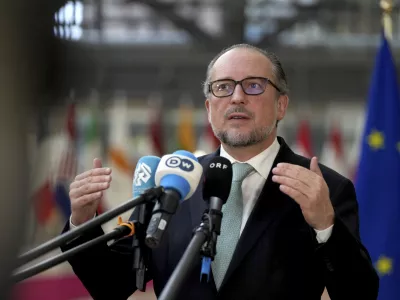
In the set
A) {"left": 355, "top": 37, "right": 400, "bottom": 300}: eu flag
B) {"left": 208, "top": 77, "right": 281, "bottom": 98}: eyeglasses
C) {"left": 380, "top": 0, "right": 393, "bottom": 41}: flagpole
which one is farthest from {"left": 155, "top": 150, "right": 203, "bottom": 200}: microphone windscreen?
{"left": 380, "top": 0, "right": 393, "bottom": 41}: flagpole

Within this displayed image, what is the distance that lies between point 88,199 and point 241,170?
485 mm

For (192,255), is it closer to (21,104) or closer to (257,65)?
(21,104)

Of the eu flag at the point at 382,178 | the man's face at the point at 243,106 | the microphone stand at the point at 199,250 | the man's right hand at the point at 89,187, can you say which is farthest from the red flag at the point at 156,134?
the microphone stand at the point at 199,250

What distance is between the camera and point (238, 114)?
6.17 ft

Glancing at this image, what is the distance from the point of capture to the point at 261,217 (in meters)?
1.75

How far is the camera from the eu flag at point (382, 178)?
3.04 m

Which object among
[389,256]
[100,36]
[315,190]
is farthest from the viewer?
[100,36]

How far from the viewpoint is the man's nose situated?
1.87 m

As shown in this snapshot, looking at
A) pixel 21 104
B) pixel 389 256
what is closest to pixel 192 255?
pixel 21 104

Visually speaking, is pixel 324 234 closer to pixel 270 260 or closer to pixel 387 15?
pixel 270 260

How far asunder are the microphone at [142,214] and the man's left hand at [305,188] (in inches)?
10.6

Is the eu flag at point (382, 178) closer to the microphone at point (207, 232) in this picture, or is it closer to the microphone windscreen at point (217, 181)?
the microphone at point (207, 232)

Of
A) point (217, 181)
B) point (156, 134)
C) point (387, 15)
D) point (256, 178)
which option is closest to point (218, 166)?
point (217, 181)

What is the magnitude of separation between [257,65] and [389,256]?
149 centimetres
